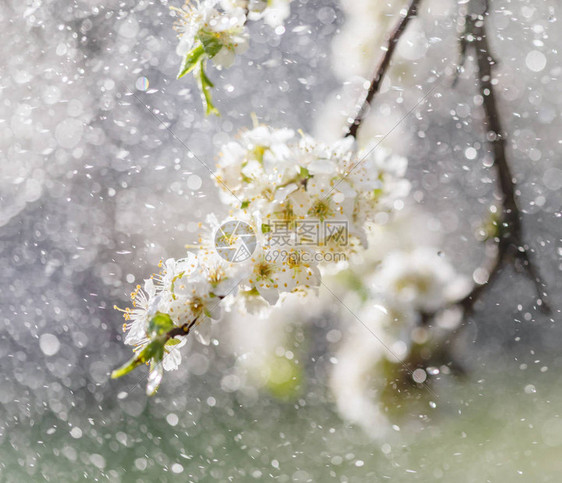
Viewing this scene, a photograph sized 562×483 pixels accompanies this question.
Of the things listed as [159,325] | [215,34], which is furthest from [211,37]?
[159,325]

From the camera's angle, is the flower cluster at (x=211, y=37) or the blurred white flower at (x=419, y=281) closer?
the flower cluster at (x=211, y=37)

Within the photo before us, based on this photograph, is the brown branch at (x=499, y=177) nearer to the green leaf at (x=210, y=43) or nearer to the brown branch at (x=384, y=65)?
the brown branch at (x=384, y=65)

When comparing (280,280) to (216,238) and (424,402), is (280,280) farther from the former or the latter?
(424,402)

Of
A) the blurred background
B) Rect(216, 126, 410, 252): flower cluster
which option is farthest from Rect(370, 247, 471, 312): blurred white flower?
Rect(216, 126, 410, 252): flower cluster

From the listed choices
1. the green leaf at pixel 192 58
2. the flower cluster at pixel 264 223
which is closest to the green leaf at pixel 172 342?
the flower cluster at pixel 264 223

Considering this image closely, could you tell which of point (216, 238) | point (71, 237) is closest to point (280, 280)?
point (216, 238)

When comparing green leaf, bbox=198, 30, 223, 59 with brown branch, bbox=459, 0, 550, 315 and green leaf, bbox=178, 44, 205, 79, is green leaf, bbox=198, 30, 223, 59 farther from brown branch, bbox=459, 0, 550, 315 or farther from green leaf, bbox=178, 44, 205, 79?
brown branch, bbox=459, 0, 550, 315
